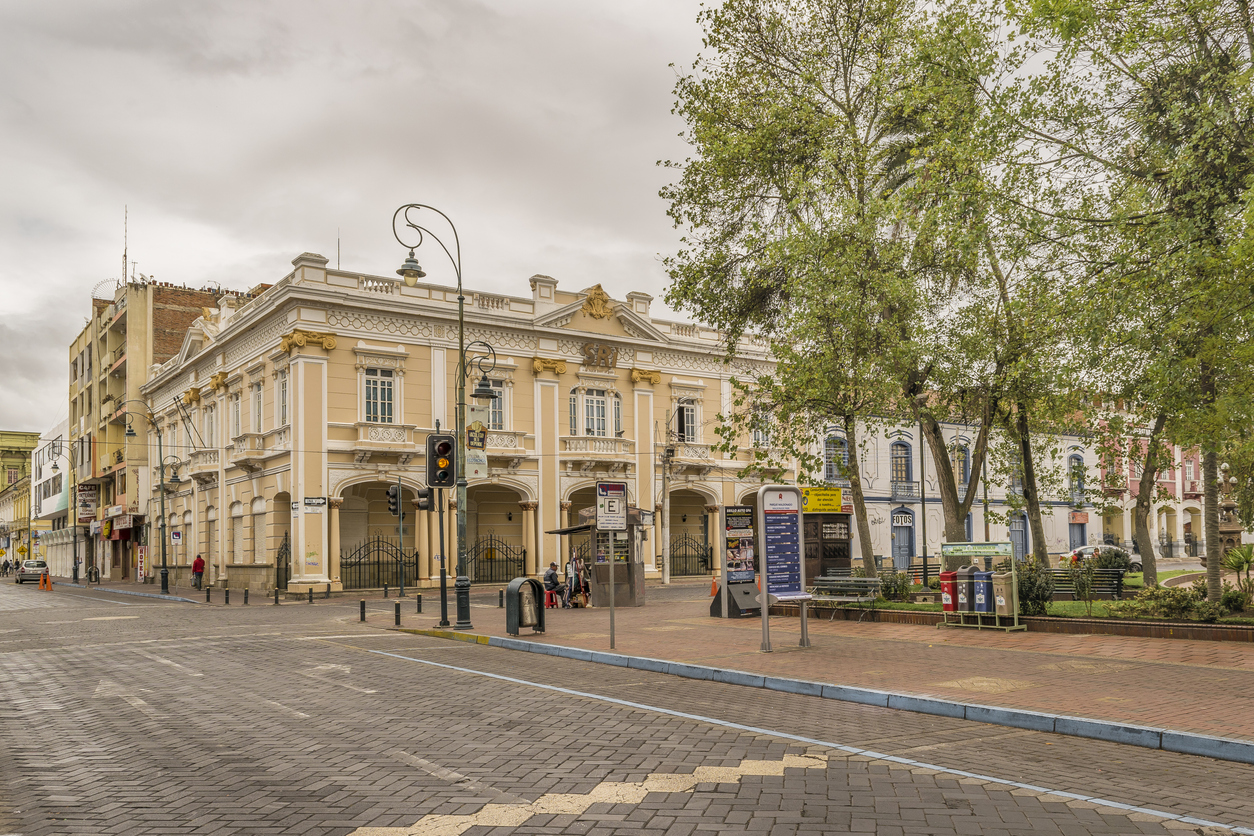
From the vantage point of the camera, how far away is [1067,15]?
13.6m

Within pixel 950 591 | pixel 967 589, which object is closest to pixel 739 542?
pixel 950 591

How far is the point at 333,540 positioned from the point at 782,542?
22.3 m

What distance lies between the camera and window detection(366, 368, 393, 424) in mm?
33938

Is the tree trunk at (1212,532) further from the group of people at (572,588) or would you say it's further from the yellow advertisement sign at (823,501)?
the yellow advertisement sign at (823,501)

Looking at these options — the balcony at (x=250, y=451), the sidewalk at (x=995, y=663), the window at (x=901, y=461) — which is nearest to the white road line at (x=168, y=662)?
the sidewalk at (x=995, y=663)

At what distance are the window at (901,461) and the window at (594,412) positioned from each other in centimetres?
1498

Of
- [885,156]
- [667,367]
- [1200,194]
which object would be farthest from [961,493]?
[1200,194]

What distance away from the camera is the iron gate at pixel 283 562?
33.1 meters

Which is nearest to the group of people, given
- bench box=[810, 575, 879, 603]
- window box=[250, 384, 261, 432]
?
bench box=[810, 575, 879, 603]

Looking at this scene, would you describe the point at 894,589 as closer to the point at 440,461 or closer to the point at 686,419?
the point at 440,461

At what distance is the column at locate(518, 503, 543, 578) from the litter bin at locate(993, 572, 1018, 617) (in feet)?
76.0

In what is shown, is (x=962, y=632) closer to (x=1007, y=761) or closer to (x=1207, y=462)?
(x=1207, y=462)

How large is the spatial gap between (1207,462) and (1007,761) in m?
10.2

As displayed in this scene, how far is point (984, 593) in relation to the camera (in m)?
16.0
